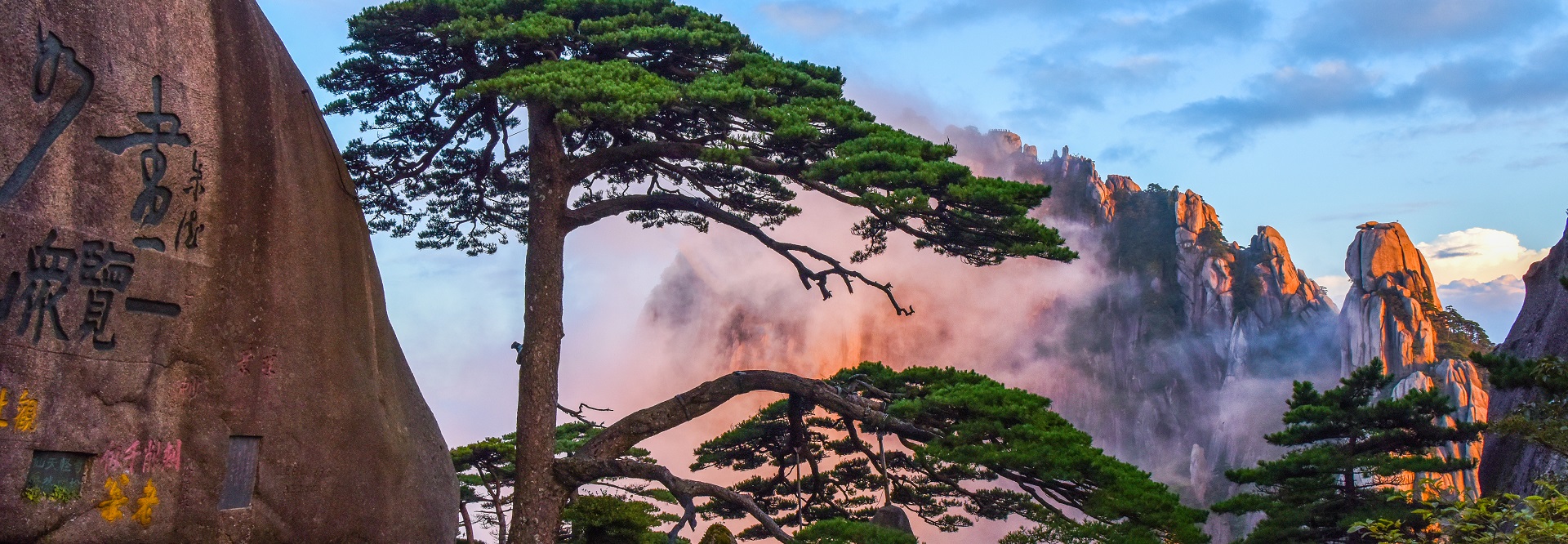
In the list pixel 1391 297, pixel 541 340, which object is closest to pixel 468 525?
pixel 541 340

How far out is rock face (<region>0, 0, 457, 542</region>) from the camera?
18.5ft

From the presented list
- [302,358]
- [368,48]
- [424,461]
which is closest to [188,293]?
[302,358]

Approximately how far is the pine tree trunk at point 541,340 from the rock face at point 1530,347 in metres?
8.84

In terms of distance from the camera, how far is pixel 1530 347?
11570 mm

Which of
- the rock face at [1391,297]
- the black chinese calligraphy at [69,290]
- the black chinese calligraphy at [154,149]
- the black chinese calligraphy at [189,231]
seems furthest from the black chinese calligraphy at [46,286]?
the rock face at [1391,297]

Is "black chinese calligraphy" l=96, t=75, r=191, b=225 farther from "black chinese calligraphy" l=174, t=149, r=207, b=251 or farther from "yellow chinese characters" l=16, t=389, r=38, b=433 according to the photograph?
"yellow chinese characters" l=16, t=389, r=38, b=433

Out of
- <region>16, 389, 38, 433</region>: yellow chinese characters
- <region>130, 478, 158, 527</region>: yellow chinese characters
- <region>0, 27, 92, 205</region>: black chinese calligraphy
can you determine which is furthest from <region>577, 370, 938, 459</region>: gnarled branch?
<region>0, 27, 92, 205</region>: black chinese calligraphy

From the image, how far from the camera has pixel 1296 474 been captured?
9.90 metres

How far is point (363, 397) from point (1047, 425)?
475cm

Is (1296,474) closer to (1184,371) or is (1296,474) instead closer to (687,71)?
(687,71)

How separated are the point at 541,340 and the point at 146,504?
381cm

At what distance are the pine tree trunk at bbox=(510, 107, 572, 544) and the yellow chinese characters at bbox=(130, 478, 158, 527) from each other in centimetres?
351

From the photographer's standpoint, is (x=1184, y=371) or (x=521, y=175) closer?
(x=521, y=175)

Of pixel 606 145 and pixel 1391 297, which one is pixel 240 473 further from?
pixel 1391 297
